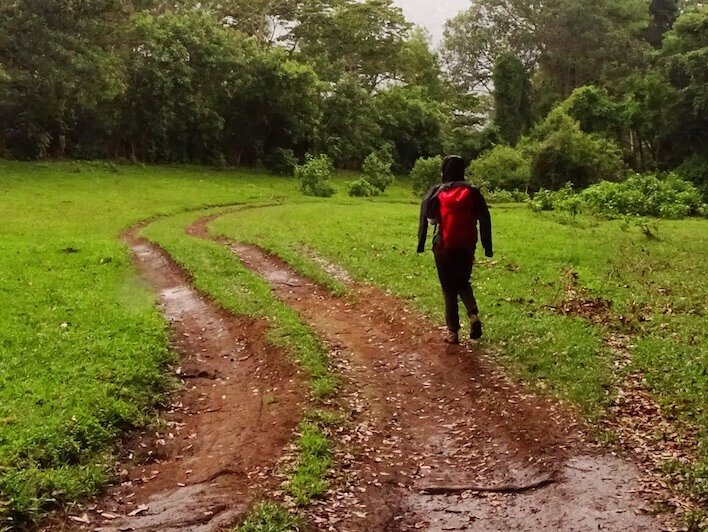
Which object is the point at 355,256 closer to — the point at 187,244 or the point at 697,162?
the point at 187,244

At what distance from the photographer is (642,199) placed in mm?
29625

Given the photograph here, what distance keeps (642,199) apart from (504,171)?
43.1 ft

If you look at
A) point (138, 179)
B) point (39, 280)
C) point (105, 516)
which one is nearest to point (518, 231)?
point (39, 280)

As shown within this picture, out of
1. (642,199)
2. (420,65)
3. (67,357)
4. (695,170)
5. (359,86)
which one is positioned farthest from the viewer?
(420,65)

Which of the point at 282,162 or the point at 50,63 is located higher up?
the point at 50,63

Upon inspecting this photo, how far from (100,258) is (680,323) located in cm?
1308

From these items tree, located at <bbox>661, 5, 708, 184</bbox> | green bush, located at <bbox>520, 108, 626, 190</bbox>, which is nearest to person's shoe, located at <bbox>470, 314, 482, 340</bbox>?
green bush, located at <bbox>520, 108, 626, 190</bbox>

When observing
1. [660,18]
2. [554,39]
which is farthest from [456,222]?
[660,18]

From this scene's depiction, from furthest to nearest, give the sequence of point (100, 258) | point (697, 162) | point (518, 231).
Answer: point (697, 162) → point (518, 231) → point (100, 258)

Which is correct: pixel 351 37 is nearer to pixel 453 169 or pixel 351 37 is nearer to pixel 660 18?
pixel 660 18

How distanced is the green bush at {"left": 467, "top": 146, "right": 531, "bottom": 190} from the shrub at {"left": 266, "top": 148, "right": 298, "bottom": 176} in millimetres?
12571

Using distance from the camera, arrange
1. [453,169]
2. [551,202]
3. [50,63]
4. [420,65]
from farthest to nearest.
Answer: [420,65] → [50,63] → [551,202] → [453,169]

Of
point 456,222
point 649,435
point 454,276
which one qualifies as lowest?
point 649,435

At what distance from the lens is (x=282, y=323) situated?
1105 cm
